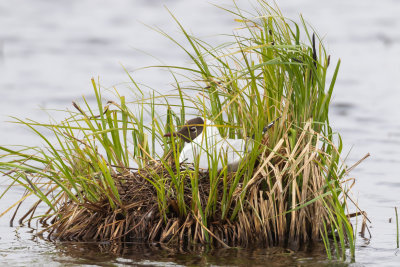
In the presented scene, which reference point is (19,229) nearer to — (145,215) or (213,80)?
(145,215)

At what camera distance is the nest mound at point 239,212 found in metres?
5.38

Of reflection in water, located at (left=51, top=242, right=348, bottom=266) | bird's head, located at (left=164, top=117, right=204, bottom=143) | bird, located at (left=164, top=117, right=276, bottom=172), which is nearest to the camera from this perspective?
reflection in water, located at (left=51, top=242, right=348, bottom=266)

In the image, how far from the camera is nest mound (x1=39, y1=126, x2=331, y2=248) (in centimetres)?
538

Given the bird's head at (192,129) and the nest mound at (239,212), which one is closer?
the nest mound at (239,212)

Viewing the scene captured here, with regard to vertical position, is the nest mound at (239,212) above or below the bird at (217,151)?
below

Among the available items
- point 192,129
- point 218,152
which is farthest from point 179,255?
point 192,129

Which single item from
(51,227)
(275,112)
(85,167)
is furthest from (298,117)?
(51,227)

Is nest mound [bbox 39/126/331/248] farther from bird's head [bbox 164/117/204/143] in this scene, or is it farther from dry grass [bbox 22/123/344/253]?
bird's head [bbox 164/117/204/143]

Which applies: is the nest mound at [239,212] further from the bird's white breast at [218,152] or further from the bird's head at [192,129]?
the bird's head at [192,129]

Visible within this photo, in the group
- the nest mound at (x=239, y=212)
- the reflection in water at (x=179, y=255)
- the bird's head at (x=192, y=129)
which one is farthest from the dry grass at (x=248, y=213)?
the bird's head at (x=192, y=129)

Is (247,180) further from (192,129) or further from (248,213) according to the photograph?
(192,129)

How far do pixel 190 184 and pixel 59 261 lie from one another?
1209 mm

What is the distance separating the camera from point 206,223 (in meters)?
5.39

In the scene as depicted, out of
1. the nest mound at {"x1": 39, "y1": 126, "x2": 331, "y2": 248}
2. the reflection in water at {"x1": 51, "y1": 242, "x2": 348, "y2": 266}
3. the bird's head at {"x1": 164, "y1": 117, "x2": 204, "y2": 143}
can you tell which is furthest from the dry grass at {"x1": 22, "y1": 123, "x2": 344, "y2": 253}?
the bird's head at {"x1": 164, "y1": 117, "x2": 204, "y2": 143}
